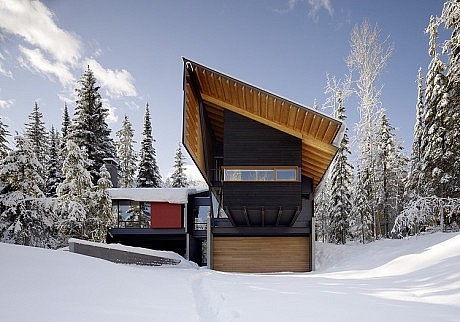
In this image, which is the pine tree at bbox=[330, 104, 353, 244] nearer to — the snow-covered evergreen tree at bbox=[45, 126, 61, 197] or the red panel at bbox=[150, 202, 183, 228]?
the red panel at bbox=[150, 202, 183, 228]

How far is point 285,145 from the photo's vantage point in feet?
42.3

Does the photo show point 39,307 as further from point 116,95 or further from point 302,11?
point 302,11

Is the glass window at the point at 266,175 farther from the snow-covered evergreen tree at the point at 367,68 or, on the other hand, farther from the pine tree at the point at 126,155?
the pine tree at the point at 126,155

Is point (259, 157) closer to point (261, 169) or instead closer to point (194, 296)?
point (261, 169)

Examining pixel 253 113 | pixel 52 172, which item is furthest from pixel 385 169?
pixel 52 172

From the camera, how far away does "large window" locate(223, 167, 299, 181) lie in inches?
503

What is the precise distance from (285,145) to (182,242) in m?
11.9

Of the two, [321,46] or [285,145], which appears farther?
[321,46]

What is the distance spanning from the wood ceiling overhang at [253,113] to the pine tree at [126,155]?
70.8ft

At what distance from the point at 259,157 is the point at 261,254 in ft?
16.1

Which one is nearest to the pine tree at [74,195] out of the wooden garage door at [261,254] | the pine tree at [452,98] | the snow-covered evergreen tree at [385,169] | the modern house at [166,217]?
the modern house at [166,217]

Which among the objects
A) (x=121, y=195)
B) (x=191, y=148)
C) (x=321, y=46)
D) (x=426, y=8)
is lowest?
(x=121, y=195)

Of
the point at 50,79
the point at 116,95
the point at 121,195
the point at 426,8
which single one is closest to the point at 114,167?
the point at 121,195

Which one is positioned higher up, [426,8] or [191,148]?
[426,8]
